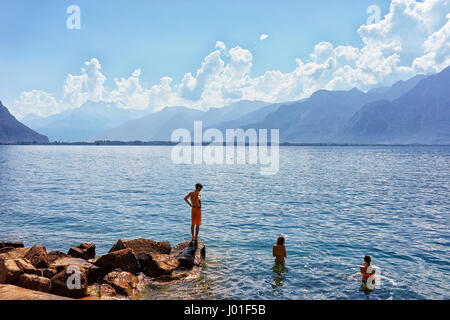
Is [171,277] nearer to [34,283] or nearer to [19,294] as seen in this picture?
[34,283]

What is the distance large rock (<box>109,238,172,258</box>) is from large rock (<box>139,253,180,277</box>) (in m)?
0.91

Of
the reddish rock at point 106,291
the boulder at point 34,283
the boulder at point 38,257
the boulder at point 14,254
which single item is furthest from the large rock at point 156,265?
the boulder at point 14,254

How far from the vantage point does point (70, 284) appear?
11.1 meters

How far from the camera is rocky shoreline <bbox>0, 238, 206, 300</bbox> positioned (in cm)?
1093

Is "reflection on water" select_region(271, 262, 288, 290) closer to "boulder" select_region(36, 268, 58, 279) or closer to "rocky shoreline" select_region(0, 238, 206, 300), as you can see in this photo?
"rocky shoreline" select_region(0, 238, 206, 300)

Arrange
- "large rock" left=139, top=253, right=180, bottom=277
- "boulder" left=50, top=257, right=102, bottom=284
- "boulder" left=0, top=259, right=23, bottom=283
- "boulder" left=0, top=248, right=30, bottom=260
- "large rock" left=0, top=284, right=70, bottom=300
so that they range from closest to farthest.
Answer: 1. "large rock" left=0, top=284, right=70, bottom=300
2. "boulder" left=0, top=259, right=23, bottom=283
3. "boulder" left=50, top=257, right=102, bottom=284
4. "large rock" left=139, top=253, right=180, bottom=277
5. "boulder" left=0, top=248, right=30, bottom=260

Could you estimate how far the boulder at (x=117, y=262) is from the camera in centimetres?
1392

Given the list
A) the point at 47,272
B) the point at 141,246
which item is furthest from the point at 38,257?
the point at 141,246

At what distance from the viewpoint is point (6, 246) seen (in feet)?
55.7

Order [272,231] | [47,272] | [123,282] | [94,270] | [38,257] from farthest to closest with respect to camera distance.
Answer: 1. [272,231]
2. [38,257]
3. [94,270]
4. [123,282]
5. [47,272]

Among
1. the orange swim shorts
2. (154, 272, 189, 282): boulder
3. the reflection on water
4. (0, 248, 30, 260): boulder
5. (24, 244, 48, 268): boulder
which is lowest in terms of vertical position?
the reflection on water

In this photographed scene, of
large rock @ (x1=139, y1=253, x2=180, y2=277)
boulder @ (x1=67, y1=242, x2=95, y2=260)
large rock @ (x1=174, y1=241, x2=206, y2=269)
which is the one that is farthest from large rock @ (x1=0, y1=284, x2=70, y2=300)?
large rock @ (x1=174, y1=241, x2=206, y2=269)

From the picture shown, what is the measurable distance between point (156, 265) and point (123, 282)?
6.53 feet
